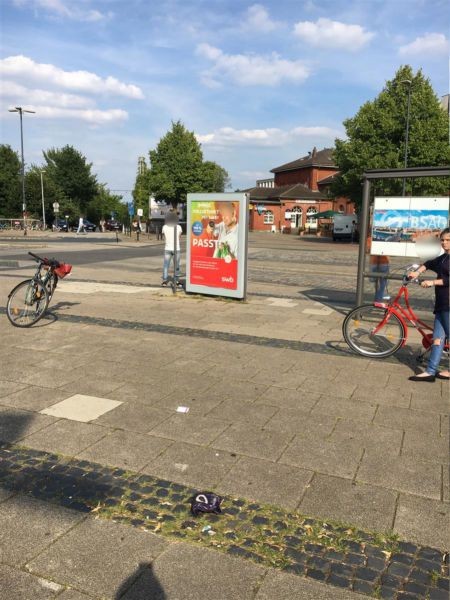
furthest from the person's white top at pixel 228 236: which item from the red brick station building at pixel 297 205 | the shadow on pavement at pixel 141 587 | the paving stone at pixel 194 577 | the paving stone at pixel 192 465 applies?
the red brick station building at pixel 297 205

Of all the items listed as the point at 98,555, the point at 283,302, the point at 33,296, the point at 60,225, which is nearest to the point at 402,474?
the point at 98,555

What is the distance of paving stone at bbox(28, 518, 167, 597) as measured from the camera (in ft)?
7.97

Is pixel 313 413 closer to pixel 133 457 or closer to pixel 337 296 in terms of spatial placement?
pixel 133 457

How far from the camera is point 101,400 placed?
475 centimetres

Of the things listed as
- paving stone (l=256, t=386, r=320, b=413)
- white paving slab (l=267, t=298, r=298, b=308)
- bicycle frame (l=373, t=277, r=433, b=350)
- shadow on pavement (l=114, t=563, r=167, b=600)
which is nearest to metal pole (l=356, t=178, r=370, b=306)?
bicycle frame (l=373, t=277, r=433, b=350)

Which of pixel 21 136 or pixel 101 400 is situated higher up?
pixel 21 136

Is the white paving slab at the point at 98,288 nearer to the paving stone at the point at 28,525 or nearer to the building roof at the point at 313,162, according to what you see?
the paving stone at the point at 28,525

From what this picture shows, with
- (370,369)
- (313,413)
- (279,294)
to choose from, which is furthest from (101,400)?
(279,294)

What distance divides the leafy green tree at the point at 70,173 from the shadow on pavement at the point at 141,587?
2698 inches

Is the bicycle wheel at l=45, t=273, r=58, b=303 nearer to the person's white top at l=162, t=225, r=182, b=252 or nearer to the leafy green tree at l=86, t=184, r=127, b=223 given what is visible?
the person's white top at l=162, t=225, r=182, b=252

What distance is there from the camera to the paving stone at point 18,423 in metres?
4.00

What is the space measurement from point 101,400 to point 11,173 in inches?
2528

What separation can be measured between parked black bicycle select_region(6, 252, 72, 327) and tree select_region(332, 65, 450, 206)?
29633mm

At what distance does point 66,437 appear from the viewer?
398 cm
